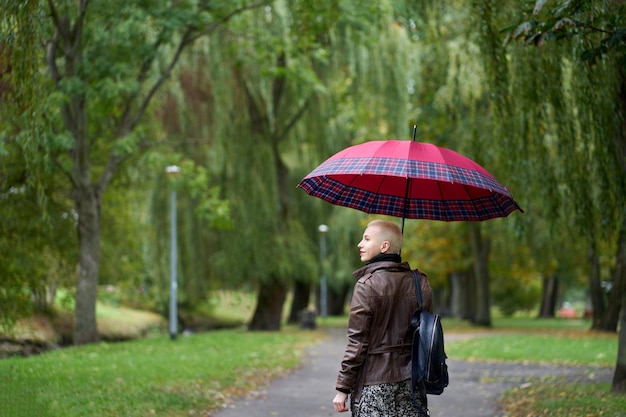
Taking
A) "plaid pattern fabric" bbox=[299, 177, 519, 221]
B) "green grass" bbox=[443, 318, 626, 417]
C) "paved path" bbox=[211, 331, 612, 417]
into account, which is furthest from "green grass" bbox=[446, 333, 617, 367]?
"plaid pattern fabric" bbox=[299, 177, 519, 221]

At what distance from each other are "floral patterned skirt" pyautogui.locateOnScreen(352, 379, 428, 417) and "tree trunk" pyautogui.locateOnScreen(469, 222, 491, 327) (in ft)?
81.3

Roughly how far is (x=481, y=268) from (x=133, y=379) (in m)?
21.1

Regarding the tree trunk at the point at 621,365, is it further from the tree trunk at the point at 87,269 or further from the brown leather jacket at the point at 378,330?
the tree trunk at the point at 87,269

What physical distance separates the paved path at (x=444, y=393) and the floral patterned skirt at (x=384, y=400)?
4733mm

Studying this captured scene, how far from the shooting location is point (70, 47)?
15.8 m

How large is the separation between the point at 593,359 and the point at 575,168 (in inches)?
235

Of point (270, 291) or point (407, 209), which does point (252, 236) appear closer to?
point (270, 291)

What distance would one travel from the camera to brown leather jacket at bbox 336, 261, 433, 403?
4.84 metres

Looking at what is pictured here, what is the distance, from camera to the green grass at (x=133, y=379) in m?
8.55

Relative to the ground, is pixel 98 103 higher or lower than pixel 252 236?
higher

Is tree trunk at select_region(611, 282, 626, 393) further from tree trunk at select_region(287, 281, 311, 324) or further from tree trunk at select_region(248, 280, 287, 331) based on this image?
tree trunk at select_region(287, 281, 311, 324)

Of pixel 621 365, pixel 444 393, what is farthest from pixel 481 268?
pixel 621 365

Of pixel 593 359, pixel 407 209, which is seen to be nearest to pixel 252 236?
pixel 593 359

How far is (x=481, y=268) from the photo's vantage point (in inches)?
1182
